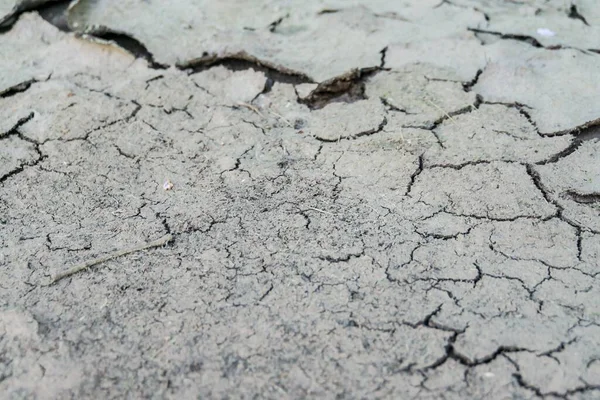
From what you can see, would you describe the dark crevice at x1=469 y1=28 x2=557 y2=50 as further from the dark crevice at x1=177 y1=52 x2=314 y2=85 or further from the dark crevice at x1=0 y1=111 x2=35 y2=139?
the dark crevice at x1=0 y1=111 x2=35 y2=139

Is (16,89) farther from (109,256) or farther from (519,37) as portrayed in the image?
(519,37)

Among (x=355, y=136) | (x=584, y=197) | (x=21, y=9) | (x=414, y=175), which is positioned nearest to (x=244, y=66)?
(x=355, y=136)

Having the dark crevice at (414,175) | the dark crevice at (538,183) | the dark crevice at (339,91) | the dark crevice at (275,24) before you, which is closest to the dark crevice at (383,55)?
the dark crevice at (339,91)

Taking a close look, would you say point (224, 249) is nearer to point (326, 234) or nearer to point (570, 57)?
point (326, 234)

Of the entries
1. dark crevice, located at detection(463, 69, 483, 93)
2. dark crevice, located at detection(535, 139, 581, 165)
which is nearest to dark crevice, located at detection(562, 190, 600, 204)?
A: dark crevice, located at detection(535, 139, 581, 165)

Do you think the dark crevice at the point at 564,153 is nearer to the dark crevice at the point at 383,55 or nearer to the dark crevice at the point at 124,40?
the dark crevice at the point at 383,55
